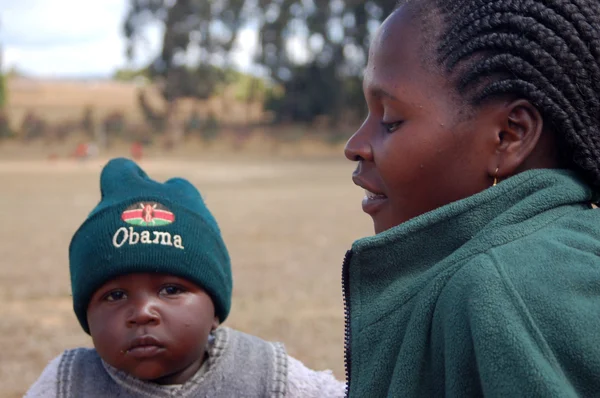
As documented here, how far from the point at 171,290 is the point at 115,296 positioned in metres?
0.15

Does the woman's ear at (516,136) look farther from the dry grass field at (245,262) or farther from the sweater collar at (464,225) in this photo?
the dry grass field at (245,262)

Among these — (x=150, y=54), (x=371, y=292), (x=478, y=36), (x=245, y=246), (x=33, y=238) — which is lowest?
(x=371, y=292)

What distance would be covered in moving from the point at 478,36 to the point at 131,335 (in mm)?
1164

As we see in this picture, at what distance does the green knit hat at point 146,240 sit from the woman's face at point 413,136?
839mm

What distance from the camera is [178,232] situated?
7.05 feet

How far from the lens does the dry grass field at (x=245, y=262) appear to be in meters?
5.14

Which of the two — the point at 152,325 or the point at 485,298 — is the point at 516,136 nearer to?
the point at 485,298

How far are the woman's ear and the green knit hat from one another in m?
1.04

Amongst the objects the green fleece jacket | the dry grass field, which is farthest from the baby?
the dry grass field

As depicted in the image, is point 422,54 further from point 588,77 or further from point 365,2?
point 365,2

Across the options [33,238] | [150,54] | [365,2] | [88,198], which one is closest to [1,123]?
[150,54]

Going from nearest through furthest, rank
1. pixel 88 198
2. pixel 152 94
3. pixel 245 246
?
pixel 245 246 < pixel 88 198 < pixel 152 94

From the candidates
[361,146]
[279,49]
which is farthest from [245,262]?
[279,49]

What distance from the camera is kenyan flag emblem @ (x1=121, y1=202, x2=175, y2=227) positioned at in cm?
213
